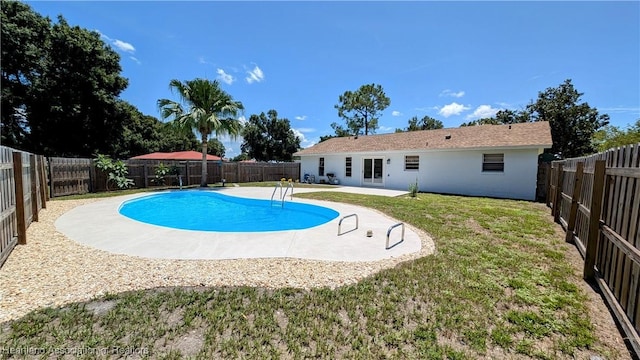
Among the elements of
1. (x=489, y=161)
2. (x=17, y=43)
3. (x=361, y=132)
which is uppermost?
(x=17, y=43)

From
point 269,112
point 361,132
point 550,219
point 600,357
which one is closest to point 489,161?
point 550,219

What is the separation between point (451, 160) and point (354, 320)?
14.4 meters

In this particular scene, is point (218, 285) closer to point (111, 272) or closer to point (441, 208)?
point (111, 272)

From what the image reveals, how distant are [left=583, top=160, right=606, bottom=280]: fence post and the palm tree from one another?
16.5m

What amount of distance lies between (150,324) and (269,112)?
41.7 meters

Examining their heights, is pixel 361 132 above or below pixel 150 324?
above

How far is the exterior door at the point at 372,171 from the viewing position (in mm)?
17812

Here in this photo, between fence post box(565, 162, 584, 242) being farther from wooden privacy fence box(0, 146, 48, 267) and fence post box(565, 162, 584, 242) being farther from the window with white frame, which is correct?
the window with white frame

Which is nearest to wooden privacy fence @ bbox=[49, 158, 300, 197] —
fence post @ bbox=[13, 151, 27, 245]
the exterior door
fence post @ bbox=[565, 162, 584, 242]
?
the exterior door

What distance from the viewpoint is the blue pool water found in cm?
802

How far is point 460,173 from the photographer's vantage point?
14609 mm

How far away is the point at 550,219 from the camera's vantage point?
25.7 ft

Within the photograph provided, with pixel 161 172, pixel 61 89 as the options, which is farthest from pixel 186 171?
pixel 61 89

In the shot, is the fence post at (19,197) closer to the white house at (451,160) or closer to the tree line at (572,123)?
the white house at (451,160)
